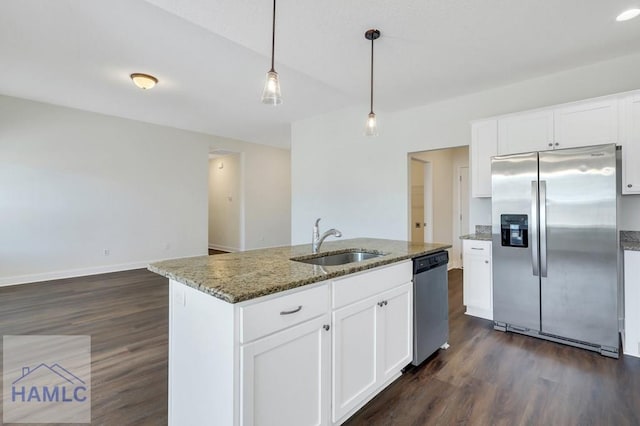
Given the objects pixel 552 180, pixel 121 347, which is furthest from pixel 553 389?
pixel 121 347

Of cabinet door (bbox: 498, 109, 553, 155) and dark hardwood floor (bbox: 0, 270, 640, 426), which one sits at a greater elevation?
cabinet door (bbox: 498, 109, 553, 155)

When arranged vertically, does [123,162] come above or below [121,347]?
above

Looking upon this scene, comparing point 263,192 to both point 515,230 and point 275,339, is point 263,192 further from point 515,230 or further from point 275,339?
point 275,339

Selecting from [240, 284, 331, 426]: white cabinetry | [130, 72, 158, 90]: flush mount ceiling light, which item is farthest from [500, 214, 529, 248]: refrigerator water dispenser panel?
[130, 72, 158, 90]: flush mount ceiling light

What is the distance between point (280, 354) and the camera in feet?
4.44

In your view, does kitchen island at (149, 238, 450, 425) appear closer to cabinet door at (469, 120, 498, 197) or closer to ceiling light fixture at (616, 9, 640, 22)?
cabinet door at (469, 120, 498, 197)

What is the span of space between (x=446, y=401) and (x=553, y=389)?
2.64ft

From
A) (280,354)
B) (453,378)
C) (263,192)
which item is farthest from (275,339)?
(263,192)

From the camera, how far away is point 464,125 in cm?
406

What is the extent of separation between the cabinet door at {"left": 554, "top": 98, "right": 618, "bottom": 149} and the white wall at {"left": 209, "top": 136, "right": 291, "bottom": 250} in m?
6.31

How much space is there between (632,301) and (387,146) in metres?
3.27

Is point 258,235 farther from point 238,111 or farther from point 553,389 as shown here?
point 553,389

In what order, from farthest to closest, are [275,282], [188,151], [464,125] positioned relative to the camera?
[188,151], [464,125], [275,282]

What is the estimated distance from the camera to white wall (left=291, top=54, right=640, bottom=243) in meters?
3.27
